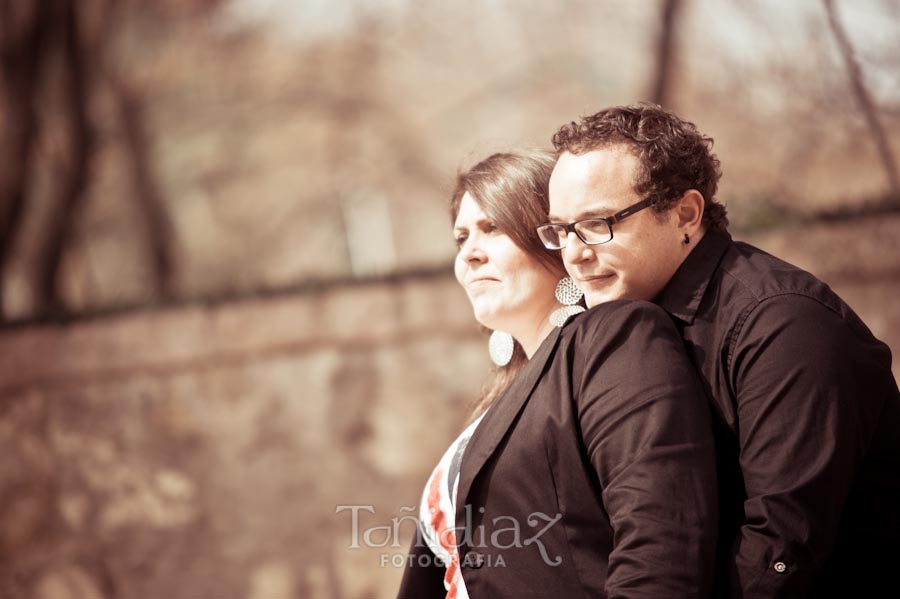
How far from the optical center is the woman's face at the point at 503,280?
1949mm

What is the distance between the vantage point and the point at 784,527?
1.41 meters

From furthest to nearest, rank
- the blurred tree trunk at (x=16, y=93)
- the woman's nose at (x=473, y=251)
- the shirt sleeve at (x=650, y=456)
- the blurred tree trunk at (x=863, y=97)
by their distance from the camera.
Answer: the blurred tree trunk at (x=16, y=93) → the blurred tree trunk at (x=863, y=97) → the woman's nose at (x=473, y=251) → the shirt sleeve at (x=650, y=456)

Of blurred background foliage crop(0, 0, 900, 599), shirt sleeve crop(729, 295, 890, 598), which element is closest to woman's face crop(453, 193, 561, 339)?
shirt sleeve crop(729, 295, 890, 598)

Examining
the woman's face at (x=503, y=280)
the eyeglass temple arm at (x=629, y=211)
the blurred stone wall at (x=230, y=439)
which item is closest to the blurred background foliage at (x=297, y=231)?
the blurred stone wall at (x=230, y=439)

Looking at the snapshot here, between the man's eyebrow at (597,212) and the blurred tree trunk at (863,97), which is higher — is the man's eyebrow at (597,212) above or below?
below

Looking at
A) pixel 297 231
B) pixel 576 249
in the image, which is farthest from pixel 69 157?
pixel 576 249

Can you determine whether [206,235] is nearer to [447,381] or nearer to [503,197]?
[447,381]

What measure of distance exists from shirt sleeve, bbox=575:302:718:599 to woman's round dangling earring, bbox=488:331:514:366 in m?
0.55

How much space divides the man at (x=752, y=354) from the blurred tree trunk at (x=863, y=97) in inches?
113

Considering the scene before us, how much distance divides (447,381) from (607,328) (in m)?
3.04

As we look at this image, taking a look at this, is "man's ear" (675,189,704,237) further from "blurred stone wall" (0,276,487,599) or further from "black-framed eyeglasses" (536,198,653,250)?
"blurred stone wall" (0,276,487,599)

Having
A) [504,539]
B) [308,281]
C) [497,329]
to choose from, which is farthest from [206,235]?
[504,539]

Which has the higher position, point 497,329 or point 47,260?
point 47,260

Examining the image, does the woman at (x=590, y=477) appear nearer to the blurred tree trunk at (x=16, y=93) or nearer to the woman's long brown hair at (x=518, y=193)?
the woman's long brown hair at (x=518, y=193)
